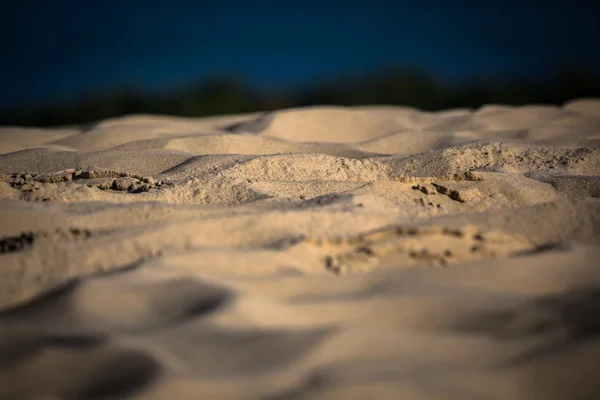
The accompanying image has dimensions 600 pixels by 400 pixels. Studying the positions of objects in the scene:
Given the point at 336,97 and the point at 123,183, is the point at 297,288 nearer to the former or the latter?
the point at 123,183

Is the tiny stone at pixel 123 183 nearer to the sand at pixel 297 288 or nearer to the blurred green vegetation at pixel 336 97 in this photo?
the sand at pixel 297 288

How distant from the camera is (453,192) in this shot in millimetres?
1970

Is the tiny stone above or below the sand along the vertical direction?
above

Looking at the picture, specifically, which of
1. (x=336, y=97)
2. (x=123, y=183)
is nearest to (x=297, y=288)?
(x=123, y=183)

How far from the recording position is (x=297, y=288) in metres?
1.22

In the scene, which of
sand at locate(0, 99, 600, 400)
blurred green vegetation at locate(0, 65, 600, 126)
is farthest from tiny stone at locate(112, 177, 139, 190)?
blurred green vegetation at locate(0, 65, 600, 126)

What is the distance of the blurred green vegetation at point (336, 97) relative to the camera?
337 inches

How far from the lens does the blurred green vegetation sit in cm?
855

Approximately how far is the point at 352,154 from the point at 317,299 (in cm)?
175

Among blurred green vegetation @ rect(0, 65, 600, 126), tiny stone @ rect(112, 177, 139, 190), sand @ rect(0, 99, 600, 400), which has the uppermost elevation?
blurred green vegetation @ rect(0, 65, 600, 126)

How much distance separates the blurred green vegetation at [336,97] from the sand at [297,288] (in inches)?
264

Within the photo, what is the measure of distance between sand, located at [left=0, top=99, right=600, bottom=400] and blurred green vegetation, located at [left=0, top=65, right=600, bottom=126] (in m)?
6.71

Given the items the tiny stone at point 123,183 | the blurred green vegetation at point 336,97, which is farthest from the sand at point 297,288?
the blurred green vegetation at point 336,97

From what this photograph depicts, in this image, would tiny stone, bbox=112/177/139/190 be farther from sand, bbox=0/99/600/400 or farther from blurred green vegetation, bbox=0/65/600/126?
blurred green vegetation, bbox=0/65/600/126
